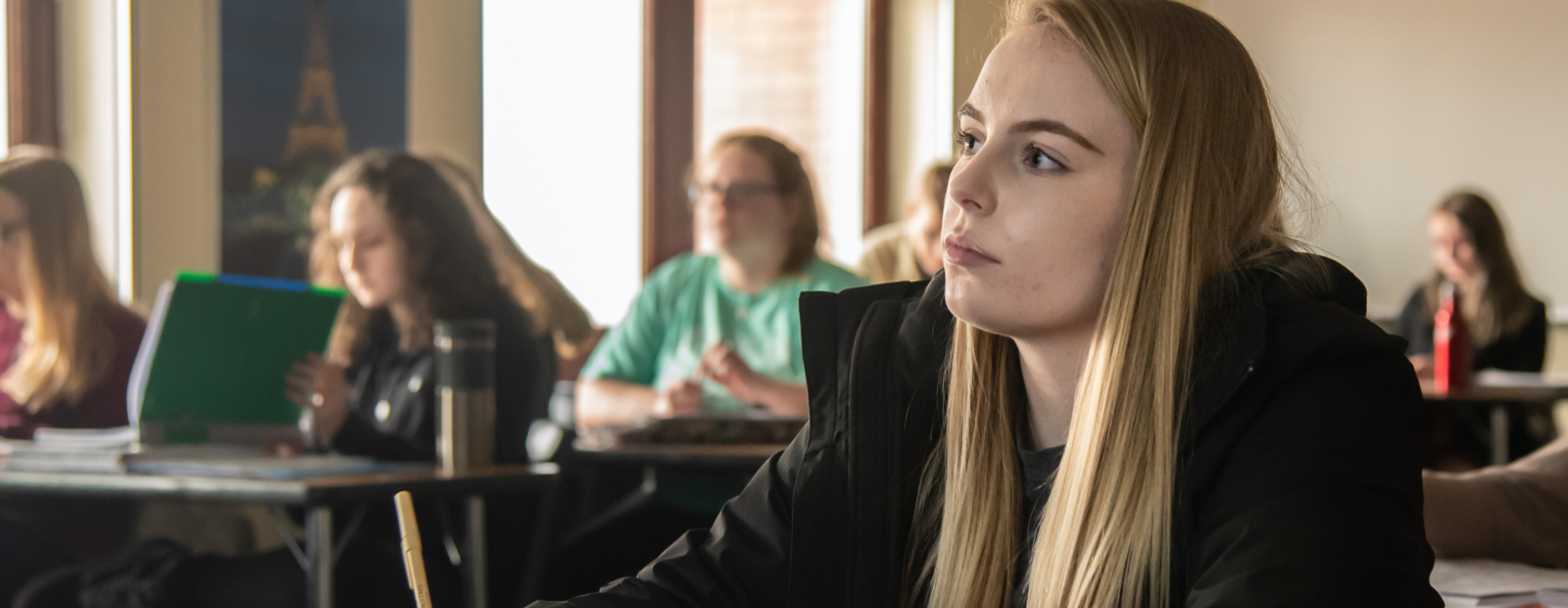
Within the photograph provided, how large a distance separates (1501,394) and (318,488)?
11.3 ft

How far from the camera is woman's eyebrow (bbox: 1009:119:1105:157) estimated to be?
1.03 m

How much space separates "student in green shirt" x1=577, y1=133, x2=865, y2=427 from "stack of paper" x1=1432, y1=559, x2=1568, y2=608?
2249 millimetres

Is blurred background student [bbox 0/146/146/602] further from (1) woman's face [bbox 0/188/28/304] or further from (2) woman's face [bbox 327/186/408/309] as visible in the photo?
(2) woman's face [bbox 327/186/408/309]

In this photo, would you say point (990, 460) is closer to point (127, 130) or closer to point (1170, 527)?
point (1170, 527)

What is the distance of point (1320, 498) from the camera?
878 millimetres

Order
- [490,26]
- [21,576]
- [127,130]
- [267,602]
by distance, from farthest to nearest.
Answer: [490,26] → [127,130] → [21,576] → [267,602]

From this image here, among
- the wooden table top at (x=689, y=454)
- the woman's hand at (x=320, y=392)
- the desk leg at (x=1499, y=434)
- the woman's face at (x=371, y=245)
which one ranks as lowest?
the desk leg at (x=1499, y=434)

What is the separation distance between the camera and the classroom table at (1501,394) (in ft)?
13.3

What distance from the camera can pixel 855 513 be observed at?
46.1 inches

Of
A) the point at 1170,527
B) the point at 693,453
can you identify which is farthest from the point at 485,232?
the point at 1170,527

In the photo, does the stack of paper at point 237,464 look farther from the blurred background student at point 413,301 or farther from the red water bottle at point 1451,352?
the red water bottle at point 1451,352

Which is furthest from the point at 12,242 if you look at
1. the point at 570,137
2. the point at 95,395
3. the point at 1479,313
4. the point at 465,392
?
the point at 1479,313

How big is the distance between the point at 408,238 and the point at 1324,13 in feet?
17.2

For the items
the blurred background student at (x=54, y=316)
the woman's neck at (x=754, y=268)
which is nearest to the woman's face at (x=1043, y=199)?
the blurred background student at (x=54, y=316)
